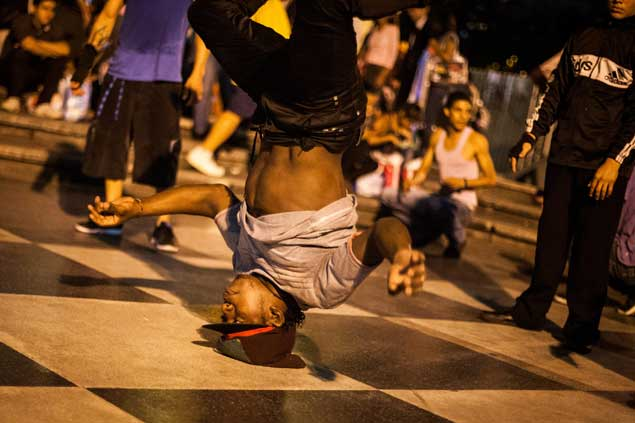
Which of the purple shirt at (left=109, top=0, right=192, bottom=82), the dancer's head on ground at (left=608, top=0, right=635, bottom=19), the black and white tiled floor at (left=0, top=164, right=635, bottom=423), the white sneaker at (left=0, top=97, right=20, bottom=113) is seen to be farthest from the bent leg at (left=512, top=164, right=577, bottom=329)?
the white sneaker at (left=0, top=97, right=20, bottom=113)

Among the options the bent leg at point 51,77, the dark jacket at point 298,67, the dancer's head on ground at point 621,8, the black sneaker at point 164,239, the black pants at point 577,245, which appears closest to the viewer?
the dark jacket at point 298,67

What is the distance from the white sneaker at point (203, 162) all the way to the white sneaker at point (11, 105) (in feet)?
6.57

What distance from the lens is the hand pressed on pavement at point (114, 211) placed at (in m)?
4.06

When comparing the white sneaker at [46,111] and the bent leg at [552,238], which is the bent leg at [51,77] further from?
the bent leg at [552,238]

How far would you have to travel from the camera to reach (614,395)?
4.38 metres

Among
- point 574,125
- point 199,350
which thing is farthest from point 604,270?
point 199,350

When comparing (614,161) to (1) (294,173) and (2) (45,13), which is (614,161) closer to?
(1) (294,173)

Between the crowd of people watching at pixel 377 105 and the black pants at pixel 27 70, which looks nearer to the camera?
the crowd of people watching at pixel 377 105

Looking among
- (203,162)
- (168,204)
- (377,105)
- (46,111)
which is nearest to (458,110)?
(203,162)

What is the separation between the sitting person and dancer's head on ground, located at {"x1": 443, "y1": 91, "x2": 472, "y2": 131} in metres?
3.78

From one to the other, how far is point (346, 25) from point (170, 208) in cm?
114

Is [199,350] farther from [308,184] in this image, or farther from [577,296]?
[577,296]

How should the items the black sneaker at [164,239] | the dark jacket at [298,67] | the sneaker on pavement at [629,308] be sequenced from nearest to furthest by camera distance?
the dark jacket at [298,67] < the black sneaker at [164,239] < the sneaker on pavement at [629,308]

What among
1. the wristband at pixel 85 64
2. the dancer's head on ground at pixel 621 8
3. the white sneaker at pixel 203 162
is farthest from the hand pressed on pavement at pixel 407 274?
the white sneaker at pixel 203 162
